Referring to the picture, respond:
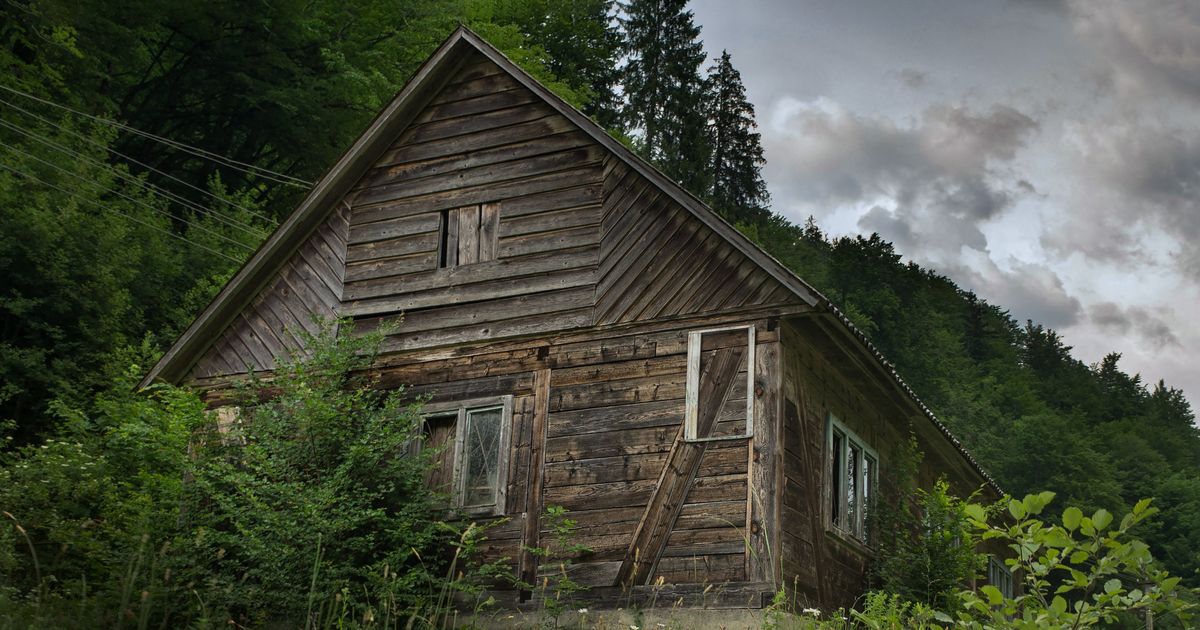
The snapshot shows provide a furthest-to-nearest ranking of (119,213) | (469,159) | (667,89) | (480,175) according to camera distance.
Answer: (667,89) < (119,213) < (469,159) < (480,175)

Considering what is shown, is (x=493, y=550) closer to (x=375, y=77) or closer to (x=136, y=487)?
(x=136, y=487)

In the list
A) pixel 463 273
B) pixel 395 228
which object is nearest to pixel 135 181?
pixel 395 228

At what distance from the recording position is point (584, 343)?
13.7 m

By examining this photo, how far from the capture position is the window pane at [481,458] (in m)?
13.7

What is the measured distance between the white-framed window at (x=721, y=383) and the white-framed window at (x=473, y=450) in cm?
233

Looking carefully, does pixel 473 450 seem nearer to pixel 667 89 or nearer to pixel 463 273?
pixel 463 273

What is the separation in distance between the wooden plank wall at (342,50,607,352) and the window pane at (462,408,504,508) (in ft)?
3.29

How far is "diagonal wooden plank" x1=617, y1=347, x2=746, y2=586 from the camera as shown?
12.3 metres

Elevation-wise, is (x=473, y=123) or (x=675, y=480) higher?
(x=473, y=123)

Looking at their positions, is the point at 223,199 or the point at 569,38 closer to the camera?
the point at 223,199

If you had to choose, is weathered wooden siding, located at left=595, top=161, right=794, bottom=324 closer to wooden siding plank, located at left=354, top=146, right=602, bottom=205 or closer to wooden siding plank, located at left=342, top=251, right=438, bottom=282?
wooden siding plank, located at left=354, top=146, right=602, bottom=205

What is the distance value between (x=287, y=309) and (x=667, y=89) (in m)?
30.6

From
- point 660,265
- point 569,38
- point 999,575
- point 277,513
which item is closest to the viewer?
point 277,513

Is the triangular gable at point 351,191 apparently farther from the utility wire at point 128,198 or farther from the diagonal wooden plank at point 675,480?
the utility wire at point 128,198
